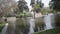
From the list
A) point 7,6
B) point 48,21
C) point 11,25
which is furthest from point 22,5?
point 48,21

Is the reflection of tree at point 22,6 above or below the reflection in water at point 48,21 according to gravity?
above

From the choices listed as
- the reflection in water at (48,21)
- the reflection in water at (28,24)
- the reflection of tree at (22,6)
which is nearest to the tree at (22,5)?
the reflection of tree at (22,6)

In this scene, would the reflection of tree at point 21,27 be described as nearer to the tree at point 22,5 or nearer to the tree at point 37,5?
the tree at point 22,5

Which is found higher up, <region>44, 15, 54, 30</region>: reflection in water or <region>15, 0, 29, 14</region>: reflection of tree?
<region>15, 0, 29, 14</region>: reflection of tree

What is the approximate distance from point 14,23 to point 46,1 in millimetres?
520

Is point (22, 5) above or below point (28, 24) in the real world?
above

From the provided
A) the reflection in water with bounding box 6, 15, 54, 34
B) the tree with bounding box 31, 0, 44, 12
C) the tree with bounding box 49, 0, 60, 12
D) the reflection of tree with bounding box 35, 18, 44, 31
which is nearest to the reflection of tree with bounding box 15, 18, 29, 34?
the reflection in water with bounding box 6, 15, 54, 34

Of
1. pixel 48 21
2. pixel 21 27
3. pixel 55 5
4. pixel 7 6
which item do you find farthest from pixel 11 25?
pixel 55 5

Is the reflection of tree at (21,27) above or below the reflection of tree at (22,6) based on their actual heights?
below

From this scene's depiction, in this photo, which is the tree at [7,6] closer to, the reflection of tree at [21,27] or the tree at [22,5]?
the tree at [22,5]

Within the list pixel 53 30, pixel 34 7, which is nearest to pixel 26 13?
pixel 34 7

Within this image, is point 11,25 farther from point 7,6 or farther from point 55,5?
point 55,5

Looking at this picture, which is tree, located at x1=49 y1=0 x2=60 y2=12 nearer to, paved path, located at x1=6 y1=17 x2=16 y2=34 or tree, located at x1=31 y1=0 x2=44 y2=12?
tree, located at x1=31 y1=0 x2=44 y2=12

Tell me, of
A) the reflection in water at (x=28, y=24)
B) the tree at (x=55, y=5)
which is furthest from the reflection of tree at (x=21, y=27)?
the tree at (x=55, y=5)
